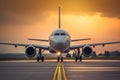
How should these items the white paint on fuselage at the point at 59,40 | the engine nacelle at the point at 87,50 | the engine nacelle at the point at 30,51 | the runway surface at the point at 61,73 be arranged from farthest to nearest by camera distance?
the engine nacelle at the point at 87,50 < the engine nacelle at the point at 30,51 < the white paint on fuselage at the point at 59,40 < the runway surface at the point at 61,73

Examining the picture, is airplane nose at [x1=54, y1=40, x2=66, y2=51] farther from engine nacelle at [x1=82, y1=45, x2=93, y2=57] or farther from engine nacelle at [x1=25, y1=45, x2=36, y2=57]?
engine nacelle at [x1=82, y1=45, x2=93, y2=57]

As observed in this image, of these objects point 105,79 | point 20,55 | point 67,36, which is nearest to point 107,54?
point 20,55

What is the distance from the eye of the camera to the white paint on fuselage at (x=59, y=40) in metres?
46.1

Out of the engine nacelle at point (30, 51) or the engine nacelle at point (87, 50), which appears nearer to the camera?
the engine nacelle at point (30, 51)

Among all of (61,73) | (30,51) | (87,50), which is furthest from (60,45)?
(61,73)

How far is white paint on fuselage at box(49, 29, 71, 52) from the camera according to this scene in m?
46.1

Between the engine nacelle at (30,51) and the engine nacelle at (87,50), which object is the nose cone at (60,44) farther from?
the engine nacelle at (87,50)

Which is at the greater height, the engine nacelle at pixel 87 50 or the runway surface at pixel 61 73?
the engine nacelle at pixel 87 50

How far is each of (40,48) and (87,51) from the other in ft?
20.3

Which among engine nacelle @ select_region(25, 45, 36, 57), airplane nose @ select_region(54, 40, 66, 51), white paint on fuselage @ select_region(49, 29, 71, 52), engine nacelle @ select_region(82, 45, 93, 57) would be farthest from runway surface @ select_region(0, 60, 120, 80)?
engine nacelle @ select_region(82, 45, 93, 57)

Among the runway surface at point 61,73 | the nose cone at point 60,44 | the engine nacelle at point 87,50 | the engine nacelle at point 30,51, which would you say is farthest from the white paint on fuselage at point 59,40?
the runway surface at point 61,73

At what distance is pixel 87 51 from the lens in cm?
5153

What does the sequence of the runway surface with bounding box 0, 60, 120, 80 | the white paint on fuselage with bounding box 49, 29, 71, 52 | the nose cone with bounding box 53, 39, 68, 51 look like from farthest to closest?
the white paint on fuselage with bounding box 49, 29, 71, 52, the nose cone with bounding box 53, 39, 68, 51, the runway surface with bounding box 0, 60, 120, 80

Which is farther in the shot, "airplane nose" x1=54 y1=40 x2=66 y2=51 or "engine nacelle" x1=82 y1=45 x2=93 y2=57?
"engine nacelle" x1=82 y1=45 x2=93 y2=57
